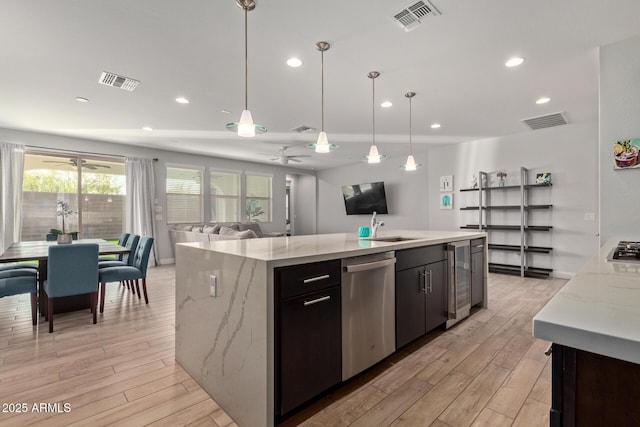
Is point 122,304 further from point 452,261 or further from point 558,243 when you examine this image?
point 558,243

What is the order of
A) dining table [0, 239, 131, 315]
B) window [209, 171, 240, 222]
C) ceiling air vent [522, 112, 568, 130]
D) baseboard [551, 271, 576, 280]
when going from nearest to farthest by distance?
dining table [0, 239, 131, 315]
ceiling air vent [522, 112, 568, 130]
baseboard [551, 271, 576, 280]
window [209, 171, 240, 222]

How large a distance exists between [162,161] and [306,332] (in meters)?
6.95

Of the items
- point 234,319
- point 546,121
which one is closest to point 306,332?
point 234,319

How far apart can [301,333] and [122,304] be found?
3.34m

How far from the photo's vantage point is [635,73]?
2656mm

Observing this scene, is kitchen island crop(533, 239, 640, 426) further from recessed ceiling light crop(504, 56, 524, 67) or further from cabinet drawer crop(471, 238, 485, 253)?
recessed ceiling light crop(504, 56, 524, 67)

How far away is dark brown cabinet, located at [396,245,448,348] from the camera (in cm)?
233

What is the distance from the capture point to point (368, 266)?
1979mm

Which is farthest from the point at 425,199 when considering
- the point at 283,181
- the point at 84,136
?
the point at 84,136

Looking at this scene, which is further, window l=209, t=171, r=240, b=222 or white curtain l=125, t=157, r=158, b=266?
window l=209, t=171, r=240, b=222

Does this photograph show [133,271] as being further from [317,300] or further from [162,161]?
[162,161]

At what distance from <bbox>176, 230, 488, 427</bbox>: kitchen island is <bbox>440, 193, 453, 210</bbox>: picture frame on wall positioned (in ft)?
16.3

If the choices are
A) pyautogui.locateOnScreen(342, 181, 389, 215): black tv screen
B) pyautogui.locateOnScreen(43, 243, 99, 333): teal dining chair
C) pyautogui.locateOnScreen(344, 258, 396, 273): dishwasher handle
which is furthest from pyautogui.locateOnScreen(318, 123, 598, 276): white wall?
pyautogui.locateOnScreen(43, 243, 99, 333): teal dining chair

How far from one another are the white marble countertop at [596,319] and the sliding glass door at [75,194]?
772 cm
